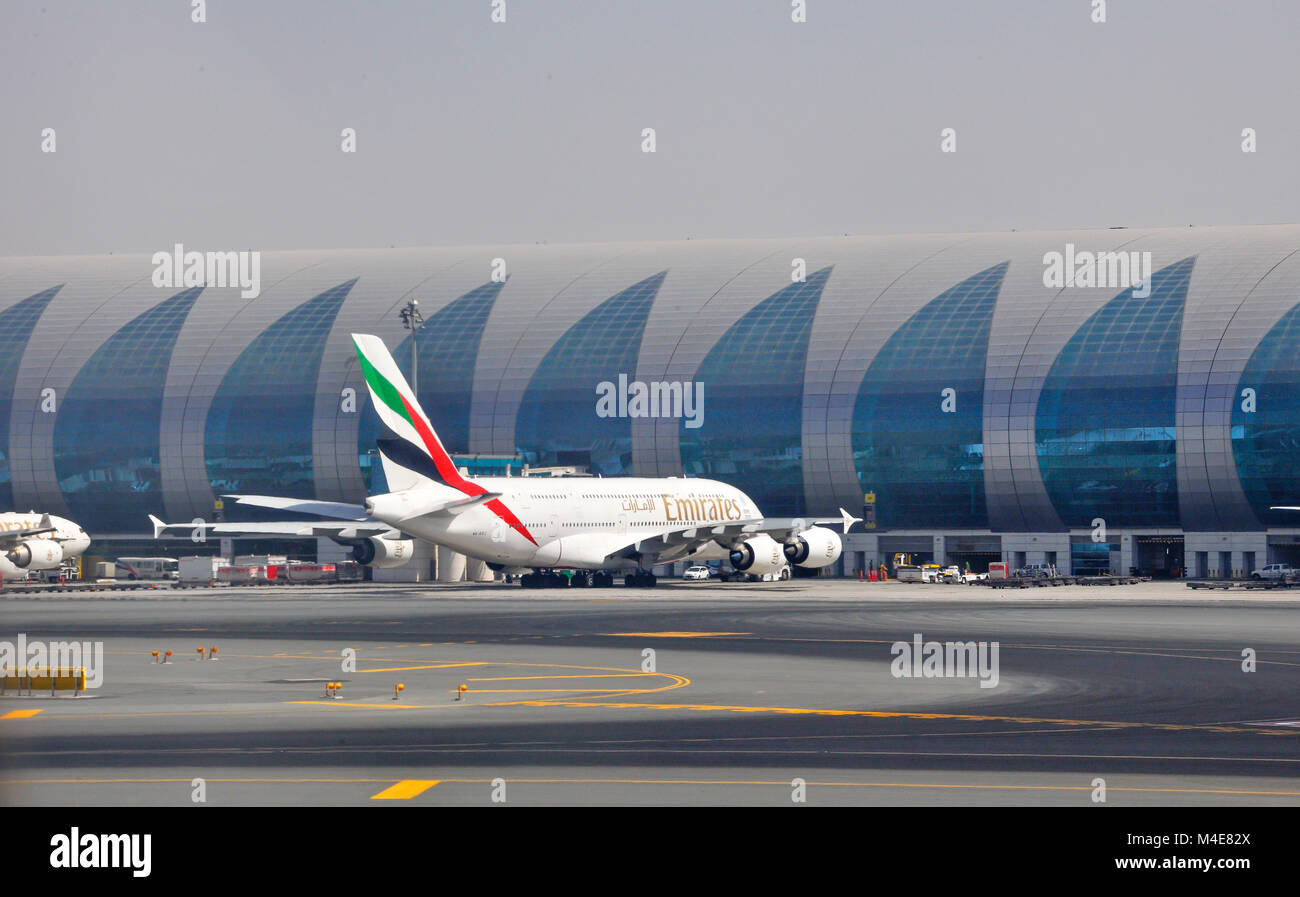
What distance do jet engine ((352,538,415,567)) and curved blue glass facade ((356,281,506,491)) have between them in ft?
115

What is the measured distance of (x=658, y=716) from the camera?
25.6 m

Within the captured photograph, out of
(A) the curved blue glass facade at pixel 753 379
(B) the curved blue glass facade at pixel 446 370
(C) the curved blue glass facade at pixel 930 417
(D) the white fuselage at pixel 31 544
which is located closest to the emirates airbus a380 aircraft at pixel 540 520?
(D) the white fuselage at pixel 31 544

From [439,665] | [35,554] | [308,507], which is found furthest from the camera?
[35,554]

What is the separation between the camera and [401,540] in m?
87.0

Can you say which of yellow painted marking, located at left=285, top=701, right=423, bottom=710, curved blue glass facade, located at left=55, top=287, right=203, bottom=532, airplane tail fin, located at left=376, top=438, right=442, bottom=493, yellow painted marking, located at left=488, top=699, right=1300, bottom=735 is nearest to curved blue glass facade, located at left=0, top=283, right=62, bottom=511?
curved blue glass facade, located at left=55, top=287, right=203, bottom=532

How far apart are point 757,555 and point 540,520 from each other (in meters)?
12.1

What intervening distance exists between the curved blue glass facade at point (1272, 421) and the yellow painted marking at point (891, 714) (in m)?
A: 86.2

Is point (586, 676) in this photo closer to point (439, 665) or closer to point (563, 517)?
point (439, 665)

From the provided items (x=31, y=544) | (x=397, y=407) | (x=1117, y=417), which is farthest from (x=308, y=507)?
(x=1117, y=417)

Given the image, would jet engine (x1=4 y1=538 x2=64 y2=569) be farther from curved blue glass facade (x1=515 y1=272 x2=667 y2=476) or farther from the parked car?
the parked car

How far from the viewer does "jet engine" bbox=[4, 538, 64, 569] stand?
9231 cm

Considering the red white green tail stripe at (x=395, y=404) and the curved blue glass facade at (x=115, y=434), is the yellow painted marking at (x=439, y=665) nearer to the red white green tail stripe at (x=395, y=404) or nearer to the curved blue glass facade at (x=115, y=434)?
the red white green tail stripe at (x=395, y=404)

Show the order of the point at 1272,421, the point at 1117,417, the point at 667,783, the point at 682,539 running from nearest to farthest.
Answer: the point at 667,783, the point at 682,539, the point at 1272,421, the point at 1117,417
